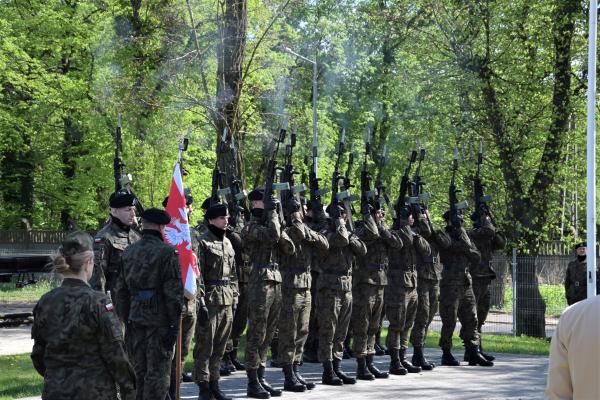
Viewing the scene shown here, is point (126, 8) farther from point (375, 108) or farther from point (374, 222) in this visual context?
point (374, 222)

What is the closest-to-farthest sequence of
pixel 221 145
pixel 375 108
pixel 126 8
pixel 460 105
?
pixel 221 145 → pixel 460 105 → pixel 126 8 → pixel 375 108

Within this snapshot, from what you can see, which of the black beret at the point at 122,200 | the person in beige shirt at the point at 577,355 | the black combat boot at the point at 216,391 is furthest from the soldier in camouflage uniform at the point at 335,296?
the person in beige shirt at the point at 577,355

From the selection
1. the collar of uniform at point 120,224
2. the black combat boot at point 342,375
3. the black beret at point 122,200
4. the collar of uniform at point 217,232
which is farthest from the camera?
the black combat boot at point 342,375

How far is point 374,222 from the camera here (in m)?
13.8

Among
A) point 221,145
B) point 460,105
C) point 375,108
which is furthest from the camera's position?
point 375,108

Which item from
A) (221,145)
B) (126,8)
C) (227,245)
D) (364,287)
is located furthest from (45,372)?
(126,8)

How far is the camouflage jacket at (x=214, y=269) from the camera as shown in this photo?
37.2ft

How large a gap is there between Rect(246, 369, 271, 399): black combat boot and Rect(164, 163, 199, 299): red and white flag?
1.98 m

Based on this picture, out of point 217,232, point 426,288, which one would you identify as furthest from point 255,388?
point 426,288

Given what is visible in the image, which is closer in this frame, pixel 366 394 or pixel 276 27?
pixel 366 394

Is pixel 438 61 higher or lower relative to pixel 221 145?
higher

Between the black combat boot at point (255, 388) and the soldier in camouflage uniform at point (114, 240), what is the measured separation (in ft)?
7.78

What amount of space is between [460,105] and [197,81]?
585cm

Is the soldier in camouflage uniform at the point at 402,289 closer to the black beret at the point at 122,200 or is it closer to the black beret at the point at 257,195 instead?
the black beret at the point at 257,195
